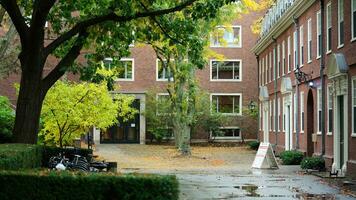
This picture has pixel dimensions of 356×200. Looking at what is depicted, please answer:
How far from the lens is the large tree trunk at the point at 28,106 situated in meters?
16.3

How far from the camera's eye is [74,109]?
24.5m

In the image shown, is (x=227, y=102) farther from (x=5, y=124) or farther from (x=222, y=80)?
(x=5, y=124)

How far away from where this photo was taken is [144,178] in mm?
9883

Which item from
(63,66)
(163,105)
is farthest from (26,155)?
(163,105)

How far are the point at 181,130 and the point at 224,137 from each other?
15317mm

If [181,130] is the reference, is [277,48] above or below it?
above

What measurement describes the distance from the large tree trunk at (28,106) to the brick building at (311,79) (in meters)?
10.6

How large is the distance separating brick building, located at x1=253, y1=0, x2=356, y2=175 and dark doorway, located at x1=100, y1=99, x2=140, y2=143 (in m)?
11.7

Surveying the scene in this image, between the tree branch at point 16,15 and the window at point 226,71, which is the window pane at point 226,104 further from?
the tree branch at point 16,15

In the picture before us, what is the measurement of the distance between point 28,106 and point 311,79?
15.6 metres

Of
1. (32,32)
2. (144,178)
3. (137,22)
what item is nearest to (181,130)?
(137,22)

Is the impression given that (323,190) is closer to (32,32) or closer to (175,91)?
(32,32)

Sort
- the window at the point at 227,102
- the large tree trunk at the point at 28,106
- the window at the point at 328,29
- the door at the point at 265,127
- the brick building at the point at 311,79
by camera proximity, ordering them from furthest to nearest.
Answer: the window at the point at 227,102
the door at the point at 265,127
the window at the point at 328,29
the brick building at the point at 311,79
the large tree trunk at the point at 28,106

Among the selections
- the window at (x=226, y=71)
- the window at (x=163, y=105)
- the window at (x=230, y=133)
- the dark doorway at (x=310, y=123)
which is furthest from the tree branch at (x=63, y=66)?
the window at (x=226, y=71)
